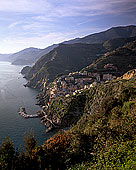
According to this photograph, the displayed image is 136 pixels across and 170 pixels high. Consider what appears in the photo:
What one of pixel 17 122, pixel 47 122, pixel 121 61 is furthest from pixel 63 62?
pixel 17 122

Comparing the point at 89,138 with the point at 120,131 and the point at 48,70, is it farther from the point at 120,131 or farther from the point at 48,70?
the point at 48,70

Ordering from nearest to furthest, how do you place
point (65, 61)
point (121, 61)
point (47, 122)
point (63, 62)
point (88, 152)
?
1. point (88, 152)
2. point (47, 122)
3. point (121, 61)
4. point (63, 62)
5. point (65, 61)

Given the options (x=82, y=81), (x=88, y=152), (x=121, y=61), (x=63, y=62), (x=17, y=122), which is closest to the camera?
(x=88, y=152)

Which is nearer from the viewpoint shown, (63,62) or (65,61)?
(63,62)

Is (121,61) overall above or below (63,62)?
below

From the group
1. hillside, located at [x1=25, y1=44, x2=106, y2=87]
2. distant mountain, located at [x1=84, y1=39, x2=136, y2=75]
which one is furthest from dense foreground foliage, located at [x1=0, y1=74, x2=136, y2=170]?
hillside, located at [x1=25, y1=44, x2=106, y2=87]

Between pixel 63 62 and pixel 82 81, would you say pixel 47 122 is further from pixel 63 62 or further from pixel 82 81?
pixel 63 62
